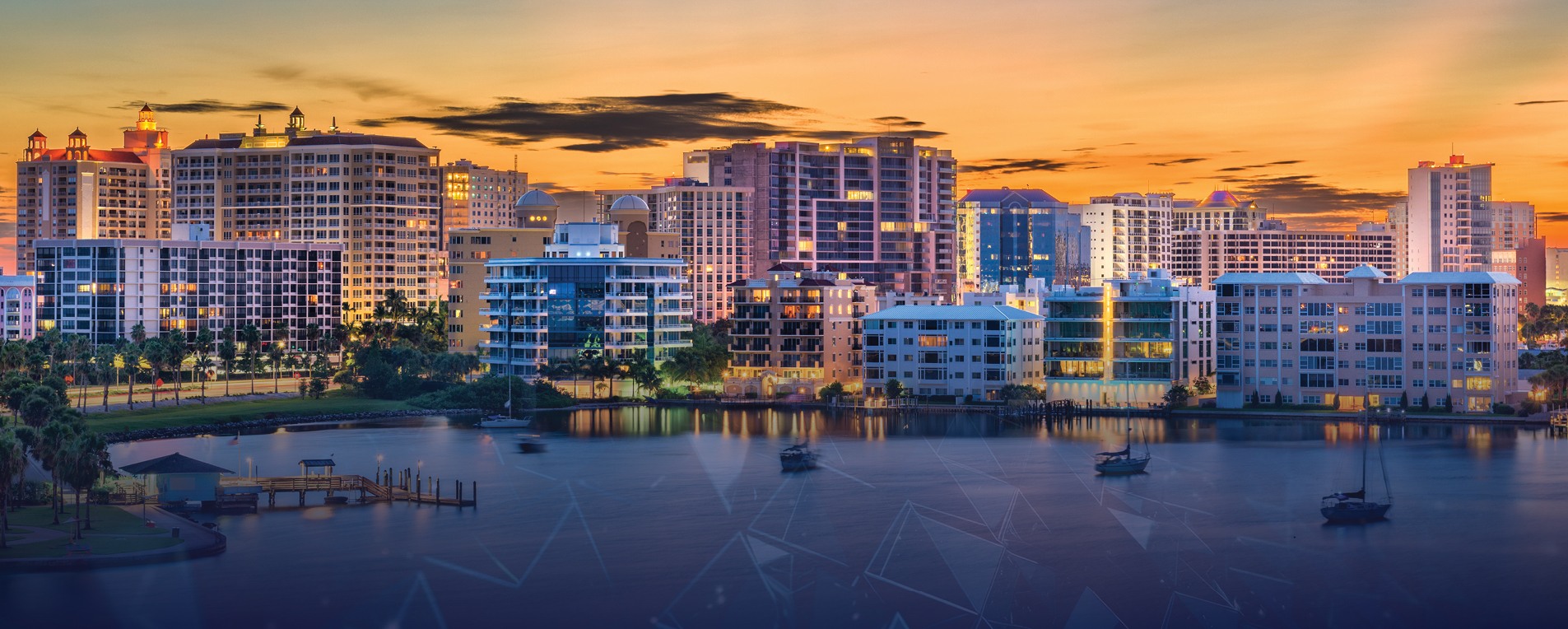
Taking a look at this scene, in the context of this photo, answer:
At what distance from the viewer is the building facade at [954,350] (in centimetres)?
12444

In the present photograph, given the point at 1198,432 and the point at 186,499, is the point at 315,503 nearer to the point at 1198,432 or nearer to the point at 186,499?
the point at 186,499

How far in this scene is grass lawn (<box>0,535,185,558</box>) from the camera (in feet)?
184

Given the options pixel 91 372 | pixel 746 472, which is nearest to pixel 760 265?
pixel 91 372

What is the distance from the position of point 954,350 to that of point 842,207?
71101 mm

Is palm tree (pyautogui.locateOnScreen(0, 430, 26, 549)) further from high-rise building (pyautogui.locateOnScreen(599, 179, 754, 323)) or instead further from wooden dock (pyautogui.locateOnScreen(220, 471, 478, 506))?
high-rise building (pyautogui.locateOnScreen(599, 179, 754, 323))

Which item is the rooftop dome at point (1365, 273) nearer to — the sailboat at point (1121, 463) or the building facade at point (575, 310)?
the sailboat at point (1121, 463)

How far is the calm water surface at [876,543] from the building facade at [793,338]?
33530 millimetres

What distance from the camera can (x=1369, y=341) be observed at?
372ft

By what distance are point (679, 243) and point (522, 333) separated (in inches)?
2527

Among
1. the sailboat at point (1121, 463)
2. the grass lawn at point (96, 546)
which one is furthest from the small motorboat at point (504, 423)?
the grass lawn at point (96, 546)

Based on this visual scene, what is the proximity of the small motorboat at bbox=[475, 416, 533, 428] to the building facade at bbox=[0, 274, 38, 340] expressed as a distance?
264ft

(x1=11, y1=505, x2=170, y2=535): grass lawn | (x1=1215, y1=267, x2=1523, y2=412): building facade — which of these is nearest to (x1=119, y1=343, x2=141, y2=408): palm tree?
(x1=11, y1=505, x2=170, y2=535): grass lawn

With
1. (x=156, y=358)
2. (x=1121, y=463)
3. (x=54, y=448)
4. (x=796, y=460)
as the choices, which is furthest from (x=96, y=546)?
(x=156, y=358)

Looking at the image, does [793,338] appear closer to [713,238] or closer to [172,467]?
[713,238]
